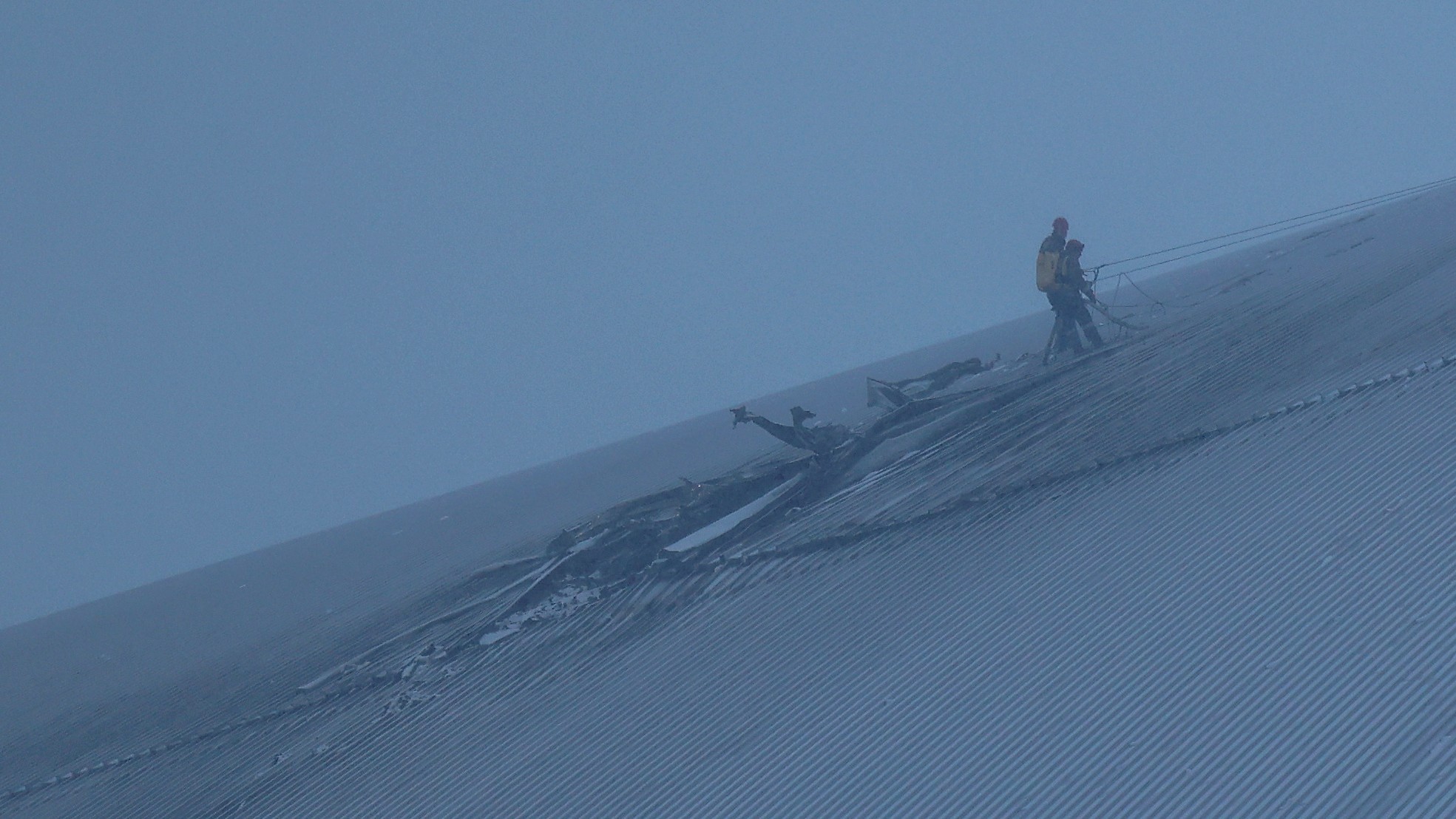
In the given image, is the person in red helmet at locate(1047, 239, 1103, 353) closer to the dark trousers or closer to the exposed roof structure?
the dark trousers

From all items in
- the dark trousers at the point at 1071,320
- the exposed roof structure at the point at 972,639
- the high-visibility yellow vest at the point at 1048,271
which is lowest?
the exposed roof structure at the point at 972,639

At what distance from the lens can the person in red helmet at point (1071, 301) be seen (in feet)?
63.7

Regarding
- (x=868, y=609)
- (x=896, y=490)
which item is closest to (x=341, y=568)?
(x=896, y=490)

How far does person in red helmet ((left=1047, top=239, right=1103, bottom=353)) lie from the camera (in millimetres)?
19406

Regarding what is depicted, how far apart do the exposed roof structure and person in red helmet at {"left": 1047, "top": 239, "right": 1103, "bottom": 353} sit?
32.4 inches

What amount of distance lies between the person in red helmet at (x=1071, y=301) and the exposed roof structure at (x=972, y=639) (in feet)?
2.70

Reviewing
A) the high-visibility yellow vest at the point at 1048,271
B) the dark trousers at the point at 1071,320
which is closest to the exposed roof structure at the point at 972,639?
the dark trousers at the point at 1071,320

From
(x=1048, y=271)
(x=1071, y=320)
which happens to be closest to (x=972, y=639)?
(x=1048, y=271)

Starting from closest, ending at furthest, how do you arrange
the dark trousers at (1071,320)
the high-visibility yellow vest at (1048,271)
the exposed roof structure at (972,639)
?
the exposed roof structure at (972,639), the high-visibility yellow vest at (1048,271), the dark trousers at (1071,320)

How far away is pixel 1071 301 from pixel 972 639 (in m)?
11.0

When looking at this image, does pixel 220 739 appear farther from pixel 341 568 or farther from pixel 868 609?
pixel 341 568

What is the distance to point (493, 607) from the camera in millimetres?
15297

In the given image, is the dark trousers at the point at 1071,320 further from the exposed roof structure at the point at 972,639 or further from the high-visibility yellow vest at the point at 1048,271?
the exposed roof structure at the point at 972,639

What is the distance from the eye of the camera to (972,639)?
32.5ft
